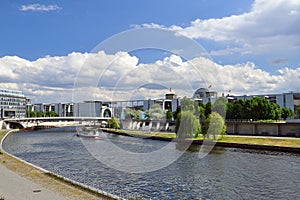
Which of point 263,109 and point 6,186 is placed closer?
point 6,186

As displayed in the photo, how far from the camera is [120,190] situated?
18.9 metres

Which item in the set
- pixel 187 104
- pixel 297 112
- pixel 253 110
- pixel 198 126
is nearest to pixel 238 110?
pixel 253 110

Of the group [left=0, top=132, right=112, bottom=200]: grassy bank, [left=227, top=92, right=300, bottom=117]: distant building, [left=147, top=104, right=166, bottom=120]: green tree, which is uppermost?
[left=227, top=92, right=300, bottom=117]: distant building

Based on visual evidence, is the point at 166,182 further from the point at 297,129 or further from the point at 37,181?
the point at 297,129

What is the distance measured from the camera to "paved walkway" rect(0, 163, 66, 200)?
12.9 m

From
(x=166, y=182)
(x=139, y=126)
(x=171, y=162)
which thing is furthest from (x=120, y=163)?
(x=139, y=126)

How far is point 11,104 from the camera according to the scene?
582ft

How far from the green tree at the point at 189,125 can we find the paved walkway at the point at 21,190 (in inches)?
1569

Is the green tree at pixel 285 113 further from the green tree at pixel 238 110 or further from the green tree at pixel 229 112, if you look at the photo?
the green tree at pixel 229 112

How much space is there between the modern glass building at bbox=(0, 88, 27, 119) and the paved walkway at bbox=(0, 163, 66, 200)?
6308 inches

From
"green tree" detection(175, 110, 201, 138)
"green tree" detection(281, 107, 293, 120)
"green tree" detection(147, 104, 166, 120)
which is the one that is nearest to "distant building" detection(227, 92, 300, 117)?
"green tree" detection(281, 107, 293, 120)

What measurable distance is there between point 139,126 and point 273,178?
89991 mm

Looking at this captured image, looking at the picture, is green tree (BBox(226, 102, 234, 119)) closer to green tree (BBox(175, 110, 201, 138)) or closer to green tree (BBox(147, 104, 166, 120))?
green tree (BBox(147, 104, 166, 120))

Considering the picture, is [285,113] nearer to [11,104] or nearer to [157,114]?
[157,114]
